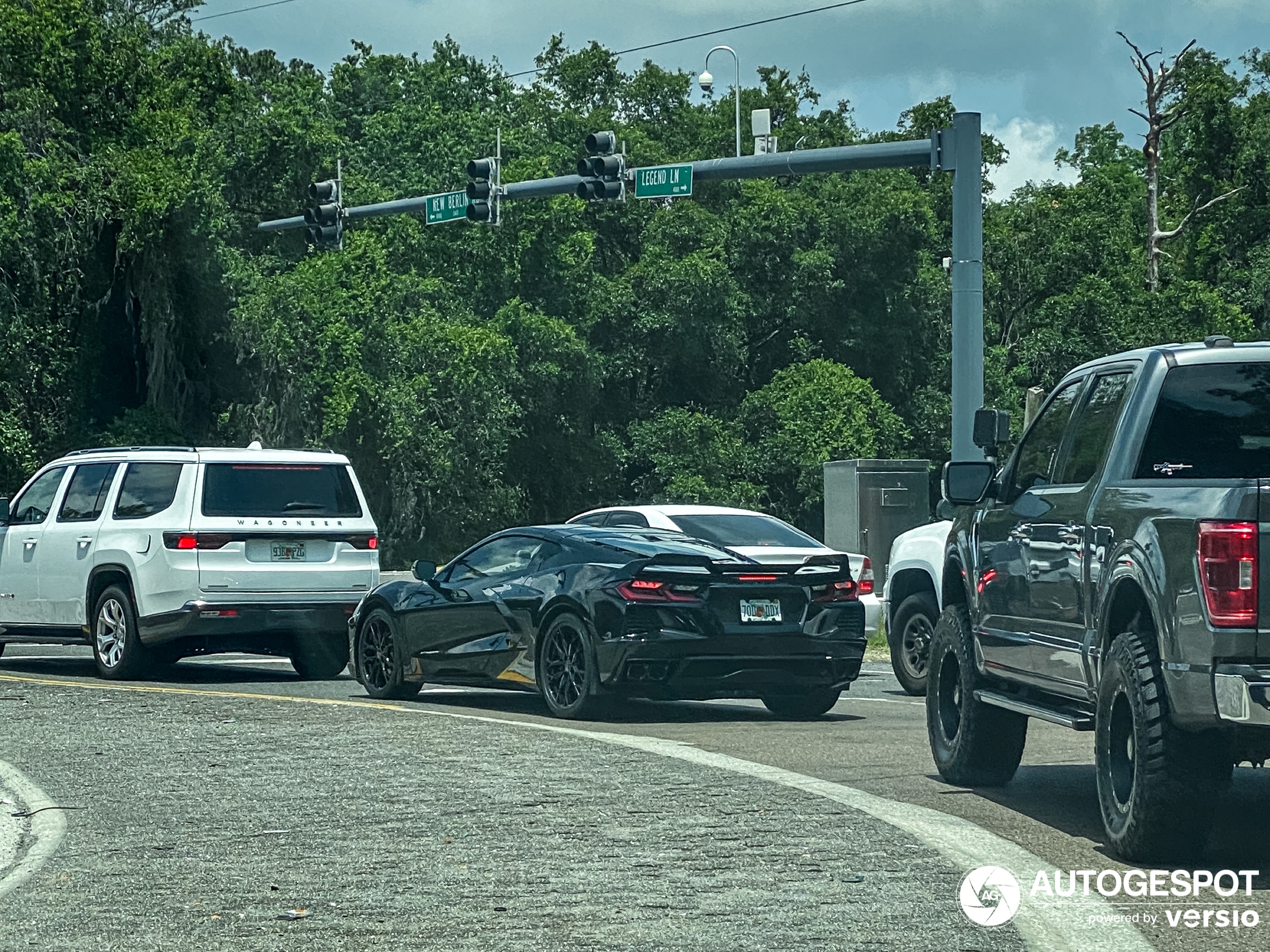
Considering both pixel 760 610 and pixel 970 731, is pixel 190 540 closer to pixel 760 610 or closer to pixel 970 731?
pixel 760 610

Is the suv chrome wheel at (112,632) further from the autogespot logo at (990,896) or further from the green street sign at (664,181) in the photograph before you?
the autogespot logo at (990,896)

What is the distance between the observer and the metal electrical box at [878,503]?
81.1 ft

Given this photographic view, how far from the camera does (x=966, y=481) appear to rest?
9617 mm

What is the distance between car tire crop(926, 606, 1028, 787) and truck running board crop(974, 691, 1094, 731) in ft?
0.43

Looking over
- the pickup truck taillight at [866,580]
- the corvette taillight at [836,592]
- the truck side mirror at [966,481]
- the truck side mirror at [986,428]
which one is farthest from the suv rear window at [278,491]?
the truck side mirror at [966,481]

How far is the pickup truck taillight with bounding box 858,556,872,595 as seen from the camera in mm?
18312

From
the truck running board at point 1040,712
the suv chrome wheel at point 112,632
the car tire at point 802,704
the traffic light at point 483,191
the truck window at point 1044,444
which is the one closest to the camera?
the truck running board at point 1040,712

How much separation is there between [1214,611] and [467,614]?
7.71m

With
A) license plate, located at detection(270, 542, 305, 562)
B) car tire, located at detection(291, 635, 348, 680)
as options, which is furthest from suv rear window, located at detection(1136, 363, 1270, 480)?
car tire, located at detection(291, 635, 348, 680)

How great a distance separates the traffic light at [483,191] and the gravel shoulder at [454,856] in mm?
15001

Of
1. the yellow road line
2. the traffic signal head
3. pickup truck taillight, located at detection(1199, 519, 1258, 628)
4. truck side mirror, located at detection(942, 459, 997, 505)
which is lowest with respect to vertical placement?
the yellow road line

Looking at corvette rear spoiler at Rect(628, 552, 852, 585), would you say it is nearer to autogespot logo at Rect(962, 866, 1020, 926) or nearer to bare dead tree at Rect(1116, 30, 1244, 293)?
autogespot logo at Rect(962, 866, 1020, 926)

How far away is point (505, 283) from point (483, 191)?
21533 millimetres

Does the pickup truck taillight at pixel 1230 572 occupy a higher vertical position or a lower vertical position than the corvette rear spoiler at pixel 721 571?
higher
